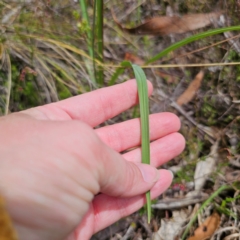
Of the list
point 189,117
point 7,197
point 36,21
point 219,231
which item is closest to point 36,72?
point 36,21

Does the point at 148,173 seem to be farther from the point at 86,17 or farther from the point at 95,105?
the point at 86,17

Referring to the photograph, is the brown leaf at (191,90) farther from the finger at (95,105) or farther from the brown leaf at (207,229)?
the brown leaf at (207,229)

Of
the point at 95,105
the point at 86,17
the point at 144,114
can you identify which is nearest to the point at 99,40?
the point at 86,17

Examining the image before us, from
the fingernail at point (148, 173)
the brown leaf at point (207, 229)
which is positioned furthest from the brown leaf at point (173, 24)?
the brown leaf at point (207, 229)

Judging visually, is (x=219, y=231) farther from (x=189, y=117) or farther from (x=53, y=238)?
(x=53, y=238)

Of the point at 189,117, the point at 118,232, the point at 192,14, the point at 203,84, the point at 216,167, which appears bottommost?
the point at 118,232

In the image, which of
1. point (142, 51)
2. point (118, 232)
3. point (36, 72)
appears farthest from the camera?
point (142, 51)

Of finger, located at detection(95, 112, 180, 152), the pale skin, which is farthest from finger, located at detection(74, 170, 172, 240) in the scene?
finger, located at detection(95, 112, 180, 152)
